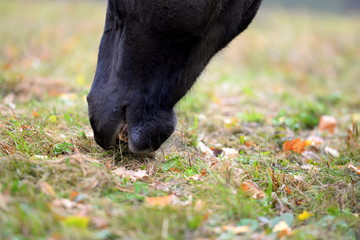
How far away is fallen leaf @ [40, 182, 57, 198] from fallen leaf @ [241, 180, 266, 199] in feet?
3.32

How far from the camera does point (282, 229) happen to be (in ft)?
6.05

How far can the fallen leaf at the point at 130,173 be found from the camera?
2295mm

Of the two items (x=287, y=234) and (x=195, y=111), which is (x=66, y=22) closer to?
(x=195, y=111)

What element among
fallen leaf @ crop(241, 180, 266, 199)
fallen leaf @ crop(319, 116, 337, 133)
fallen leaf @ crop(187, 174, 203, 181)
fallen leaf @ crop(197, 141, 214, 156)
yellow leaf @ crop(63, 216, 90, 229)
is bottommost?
fallen leaf @ crop(319, 116, 337, 133)

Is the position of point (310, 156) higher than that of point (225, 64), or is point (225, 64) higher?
point (310, 156)

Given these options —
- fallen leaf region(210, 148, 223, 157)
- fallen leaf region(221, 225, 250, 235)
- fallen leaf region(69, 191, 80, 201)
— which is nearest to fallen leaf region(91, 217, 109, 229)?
fallen leaf region(69, 191, 80, 201)

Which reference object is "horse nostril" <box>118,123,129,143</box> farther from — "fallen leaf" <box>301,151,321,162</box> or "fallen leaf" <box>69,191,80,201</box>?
"fallen leaf" <box>301,151,321,162</box>

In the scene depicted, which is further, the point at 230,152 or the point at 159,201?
the point at 230,152

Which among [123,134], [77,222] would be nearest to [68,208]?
[77,222]

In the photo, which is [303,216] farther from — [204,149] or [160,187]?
[204,149]

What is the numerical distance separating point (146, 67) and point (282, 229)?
120cm

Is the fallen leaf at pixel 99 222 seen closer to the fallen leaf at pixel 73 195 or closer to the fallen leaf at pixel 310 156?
the fallen leaf at pixel 73 195

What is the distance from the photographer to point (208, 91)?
5961mm

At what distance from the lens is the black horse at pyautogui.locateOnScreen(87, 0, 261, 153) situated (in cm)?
229
